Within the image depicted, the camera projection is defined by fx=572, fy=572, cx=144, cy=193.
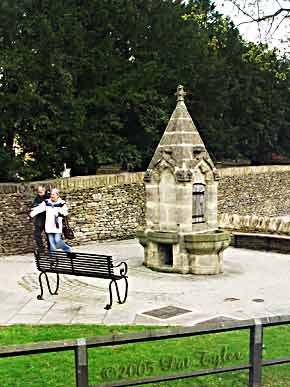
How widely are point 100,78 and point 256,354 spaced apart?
2119 cm

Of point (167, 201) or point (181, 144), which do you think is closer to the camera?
point (181, 144)

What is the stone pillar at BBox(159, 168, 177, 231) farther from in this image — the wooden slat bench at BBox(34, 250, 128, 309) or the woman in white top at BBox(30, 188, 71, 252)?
the wooden slat bench at BBox(34, 250, 128, 309)

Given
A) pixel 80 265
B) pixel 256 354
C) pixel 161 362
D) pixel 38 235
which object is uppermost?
pixel 256 354

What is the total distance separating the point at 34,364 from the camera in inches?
233

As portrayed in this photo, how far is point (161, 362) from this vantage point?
5.60 metres

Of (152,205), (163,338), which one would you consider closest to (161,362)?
(163,338)

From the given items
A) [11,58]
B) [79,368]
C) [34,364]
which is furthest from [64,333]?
[11,58]

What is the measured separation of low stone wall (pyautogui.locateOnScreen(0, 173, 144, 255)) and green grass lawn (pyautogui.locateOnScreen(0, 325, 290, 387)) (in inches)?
479

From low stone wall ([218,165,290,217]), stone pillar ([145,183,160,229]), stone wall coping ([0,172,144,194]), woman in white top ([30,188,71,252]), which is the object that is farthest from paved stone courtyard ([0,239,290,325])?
low stone wall ([218,165,290,217])

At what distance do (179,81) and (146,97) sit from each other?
3.74 m

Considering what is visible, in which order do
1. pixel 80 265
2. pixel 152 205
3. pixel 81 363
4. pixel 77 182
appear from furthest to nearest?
pixel 77 182 → pixel 152 205 → pixel 80 265 → pixel 81 363

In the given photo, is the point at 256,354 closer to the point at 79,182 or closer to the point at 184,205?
the point at 184,205

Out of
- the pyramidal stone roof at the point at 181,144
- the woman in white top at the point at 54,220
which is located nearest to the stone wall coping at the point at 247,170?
the pyramidal stone roof at the point at 181,144

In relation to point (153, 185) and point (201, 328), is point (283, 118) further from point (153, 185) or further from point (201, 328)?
point (201, 328)
